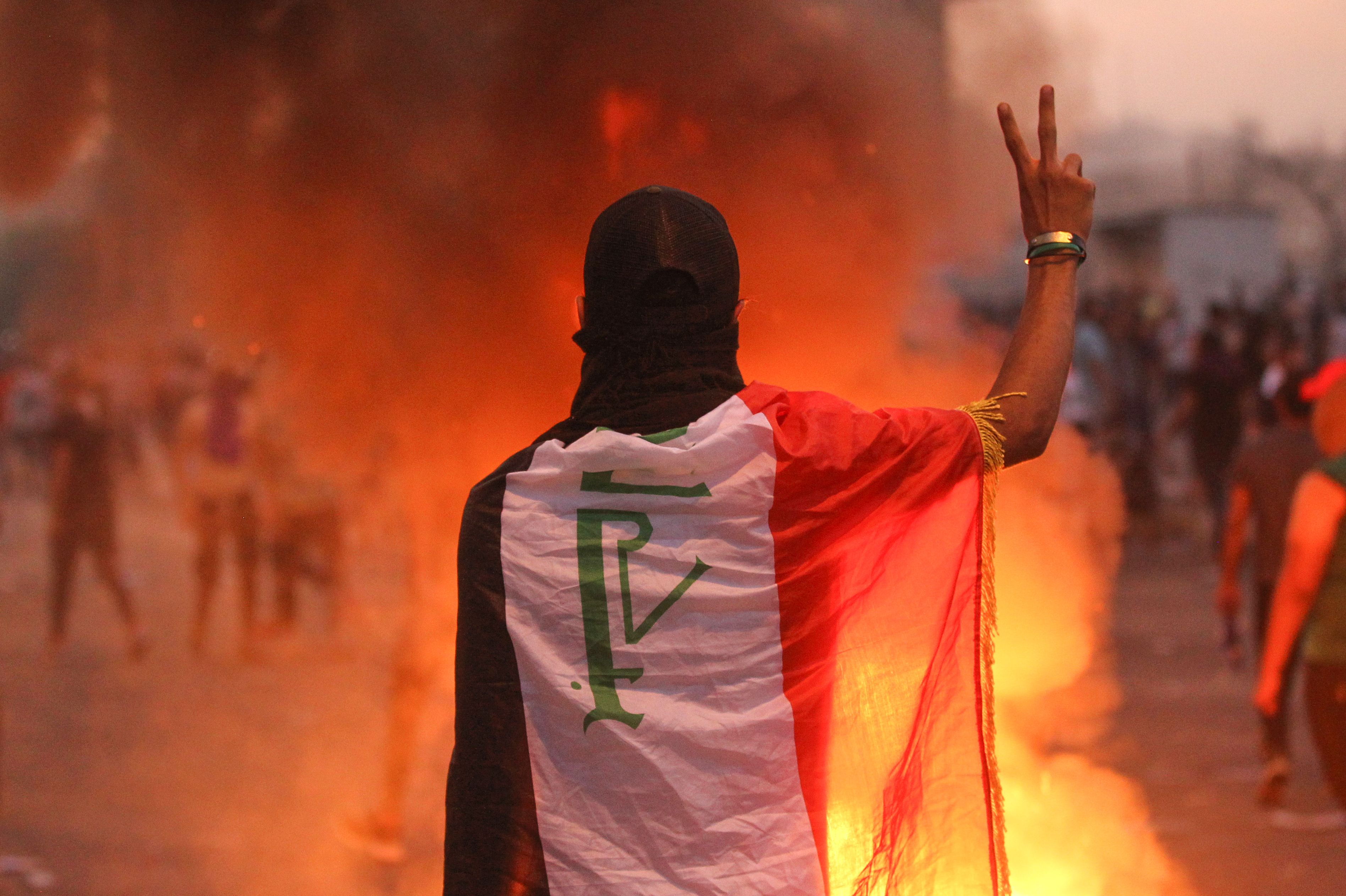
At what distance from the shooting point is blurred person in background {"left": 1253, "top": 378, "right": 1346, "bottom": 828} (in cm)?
350

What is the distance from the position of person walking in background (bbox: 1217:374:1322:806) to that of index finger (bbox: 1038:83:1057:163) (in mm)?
3652

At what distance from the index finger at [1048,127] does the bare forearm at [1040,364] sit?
0.13m

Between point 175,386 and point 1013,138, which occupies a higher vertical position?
point 175,386

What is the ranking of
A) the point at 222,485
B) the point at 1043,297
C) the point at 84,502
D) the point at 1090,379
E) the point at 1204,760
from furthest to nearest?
1. the point at 1090,379
2. the point at 222,485
3. the point at 84,502
4. the point at 1204,760
5. the point at 1043,297

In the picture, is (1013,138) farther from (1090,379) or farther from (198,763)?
(1090,379)

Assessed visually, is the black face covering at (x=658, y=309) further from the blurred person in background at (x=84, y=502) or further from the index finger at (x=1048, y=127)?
the blurred person in background at (x=84, y=502)

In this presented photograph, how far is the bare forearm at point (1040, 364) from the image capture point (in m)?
1.45

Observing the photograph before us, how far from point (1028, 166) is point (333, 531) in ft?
22.6

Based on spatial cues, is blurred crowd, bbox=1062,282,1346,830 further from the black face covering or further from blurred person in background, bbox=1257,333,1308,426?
the black face covering

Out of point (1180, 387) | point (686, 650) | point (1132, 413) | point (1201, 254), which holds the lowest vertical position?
point (686, 650)

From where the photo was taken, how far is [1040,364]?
145 centimetres

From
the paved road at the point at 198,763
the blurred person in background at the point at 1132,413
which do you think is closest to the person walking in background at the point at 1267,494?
the paved road at the point at 198,763

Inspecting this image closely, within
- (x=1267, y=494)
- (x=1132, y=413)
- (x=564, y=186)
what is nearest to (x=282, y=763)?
(x=564, y=186)

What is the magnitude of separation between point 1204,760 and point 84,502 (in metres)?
6.51
